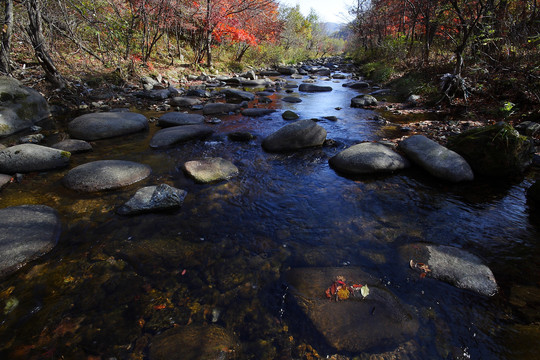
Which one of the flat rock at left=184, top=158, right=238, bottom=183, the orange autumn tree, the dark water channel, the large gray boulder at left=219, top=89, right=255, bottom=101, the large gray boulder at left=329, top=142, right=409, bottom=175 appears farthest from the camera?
the orange autumn tree

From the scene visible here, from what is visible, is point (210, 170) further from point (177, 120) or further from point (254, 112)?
point (254, 112)

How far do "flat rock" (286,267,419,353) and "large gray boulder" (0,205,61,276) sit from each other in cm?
276

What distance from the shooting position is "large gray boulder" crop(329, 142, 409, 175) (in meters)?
4.68

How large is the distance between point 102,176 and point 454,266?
4990mm

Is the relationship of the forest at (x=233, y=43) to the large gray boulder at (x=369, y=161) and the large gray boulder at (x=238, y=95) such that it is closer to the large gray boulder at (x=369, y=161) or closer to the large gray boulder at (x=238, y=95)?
the large gray boulder at (x=369, y=161)

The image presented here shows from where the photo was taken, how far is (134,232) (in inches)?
122

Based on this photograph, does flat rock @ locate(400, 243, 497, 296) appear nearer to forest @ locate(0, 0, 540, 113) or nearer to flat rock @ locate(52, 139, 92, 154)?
forest @ locate(0, 0, 540, 113)

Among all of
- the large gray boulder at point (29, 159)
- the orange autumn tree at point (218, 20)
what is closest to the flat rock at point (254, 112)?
the large gray boulder at point (29, 159)

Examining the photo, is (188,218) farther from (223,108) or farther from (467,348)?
(223,108)

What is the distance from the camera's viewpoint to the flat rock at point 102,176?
12.8ft

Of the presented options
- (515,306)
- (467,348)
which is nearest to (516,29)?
(515,306)

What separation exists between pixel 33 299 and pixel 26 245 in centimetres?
74

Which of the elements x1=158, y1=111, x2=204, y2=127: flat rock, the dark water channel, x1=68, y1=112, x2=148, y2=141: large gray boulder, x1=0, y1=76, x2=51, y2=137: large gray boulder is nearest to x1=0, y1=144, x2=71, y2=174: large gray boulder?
the dark water channel

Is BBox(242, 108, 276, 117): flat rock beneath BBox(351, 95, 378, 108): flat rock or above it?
beneath
